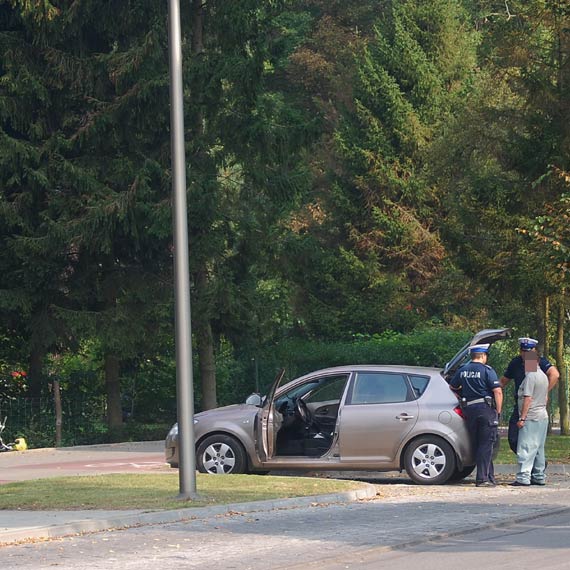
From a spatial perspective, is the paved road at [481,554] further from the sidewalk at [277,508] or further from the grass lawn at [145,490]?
the grass lawn at [145,490]

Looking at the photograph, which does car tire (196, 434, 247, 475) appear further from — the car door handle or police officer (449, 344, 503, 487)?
police officer (449, 344, 503, 487)

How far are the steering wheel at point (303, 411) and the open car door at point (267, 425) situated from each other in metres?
0.54

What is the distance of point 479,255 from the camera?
1089 inches

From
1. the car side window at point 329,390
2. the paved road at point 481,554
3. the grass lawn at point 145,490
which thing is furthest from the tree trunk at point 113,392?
the paved road at point 481,554

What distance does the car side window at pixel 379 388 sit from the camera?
17594 mm

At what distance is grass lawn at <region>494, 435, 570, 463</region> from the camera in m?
20.9

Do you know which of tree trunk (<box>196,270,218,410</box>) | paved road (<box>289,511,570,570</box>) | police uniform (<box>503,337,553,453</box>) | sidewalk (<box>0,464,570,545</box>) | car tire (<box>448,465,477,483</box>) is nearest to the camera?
paved road (<box>289,511,570,570</box>)

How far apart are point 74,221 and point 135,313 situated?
2772 mm

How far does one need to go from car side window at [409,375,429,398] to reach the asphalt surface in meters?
1.27

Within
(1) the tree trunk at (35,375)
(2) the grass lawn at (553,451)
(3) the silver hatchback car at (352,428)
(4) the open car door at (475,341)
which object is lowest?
(2) the grass lawn at (553,451)

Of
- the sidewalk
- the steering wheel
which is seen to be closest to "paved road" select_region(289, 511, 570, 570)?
the sidewalk

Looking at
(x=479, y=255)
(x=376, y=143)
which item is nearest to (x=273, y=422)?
(x=479, y=255)

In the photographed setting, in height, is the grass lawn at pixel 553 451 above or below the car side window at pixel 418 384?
below

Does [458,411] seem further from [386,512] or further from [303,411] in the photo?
[386,512]
